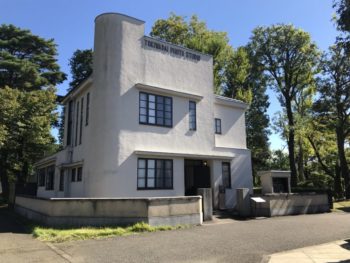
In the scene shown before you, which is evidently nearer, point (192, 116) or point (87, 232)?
point (87, 232)

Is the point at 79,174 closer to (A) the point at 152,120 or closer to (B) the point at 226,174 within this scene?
(A) the point at 152,120

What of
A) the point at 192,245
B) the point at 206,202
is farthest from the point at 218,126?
the point at 192,245

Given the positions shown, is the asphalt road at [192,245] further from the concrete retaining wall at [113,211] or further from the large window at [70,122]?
the large window at [70,122]

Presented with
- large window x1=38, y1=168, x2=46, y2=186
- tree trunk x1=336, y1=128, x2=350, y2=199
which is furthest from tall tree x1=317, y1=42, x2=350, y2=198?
large window x1=38, y1=168, x2=46, y2=186

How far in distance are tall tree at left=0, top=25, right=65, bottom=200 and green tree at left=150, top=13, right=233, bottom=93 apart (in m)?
12.6

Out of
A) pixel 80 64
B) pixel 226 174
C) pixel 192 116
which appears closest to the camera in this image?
pixel 192 116

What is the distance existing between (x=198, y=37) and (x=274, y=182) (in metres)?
21.5

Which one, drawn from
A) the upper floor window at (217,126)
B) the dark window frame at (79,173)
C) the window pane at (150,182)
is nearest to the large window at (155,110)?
the window pane at (150,182)

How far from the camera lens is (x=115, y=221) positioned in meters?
13.2

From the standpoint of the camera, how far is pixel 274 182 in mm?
19766

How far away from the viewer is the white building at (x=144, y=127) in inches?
647

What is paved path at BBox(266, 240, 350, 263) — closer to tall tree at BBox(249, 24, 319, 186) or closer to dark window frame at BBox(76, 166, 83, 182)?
dark window frame at BBox(76, 166, 83, 182)

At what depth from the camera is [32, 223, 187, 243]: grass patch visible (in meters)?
11.5

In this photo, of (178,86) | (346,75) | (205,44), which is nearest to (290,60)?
(346,75)
